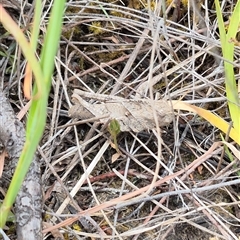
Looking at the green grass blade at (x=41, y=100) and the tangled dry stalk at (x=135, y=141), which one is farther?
the tangled dry stalk at (x=135, y=141)

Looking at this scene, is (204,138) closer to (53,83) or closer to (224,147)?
(224,147)

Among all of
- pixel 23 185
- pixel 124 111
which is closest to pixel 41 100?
pixel 23 185

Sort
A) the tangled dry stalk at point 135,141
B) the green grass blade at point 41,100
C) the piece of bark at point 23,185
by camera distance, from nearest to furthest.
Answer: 1. the green grass blade at point 41,100
2. the piece of bark at point 23,185
3. the tangled dry stalk at point 135,141

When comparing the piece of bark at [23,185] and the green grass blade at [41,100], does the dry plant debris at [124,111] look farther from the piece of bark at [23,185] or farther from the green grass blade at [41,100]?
the green grass blade at [41,100]

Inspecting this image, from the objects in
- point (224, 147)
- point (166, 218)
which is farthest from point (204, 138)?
point (166, 218)

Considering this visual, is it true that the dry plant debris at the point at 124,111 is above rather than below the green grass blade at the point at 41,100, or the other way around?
below

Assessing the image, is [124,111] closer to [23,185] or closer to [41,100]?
[23,185]

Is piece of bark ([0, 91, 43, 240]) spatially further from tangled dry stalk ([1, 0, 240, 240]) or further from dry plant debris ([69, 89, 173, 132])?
dry plant debris ([69, 89, 173, 132])

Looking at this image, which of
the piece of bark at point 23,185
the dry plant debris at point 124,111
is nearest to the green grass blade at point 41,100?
the piece of bark at point 23,185
